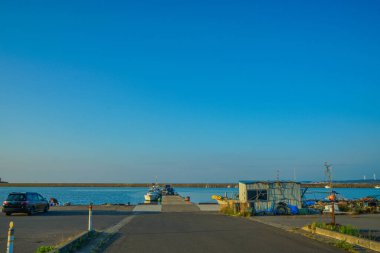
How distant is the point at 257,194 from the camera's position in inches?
1131

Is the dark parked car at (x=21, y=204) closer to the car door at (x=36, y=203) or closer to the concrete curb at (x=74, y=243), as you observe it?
the car door at (x=36, y=203)

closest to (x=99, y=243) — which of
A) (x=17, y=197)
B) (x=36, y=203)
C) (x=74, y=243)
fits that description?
(x=74, y=243)

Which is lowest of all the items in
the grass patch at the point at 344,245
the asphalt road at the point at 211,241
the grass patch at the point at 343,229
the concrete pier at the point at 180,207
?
the concrete pier at the point at 180,207

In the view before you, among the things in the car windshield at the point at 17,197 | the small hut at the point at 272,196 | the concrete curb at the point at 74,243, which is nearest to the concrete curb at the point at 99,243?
the concrete curb at the point at 74,243

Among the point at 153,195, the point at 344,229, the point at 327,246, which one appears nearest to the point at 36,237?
the point at 327,246

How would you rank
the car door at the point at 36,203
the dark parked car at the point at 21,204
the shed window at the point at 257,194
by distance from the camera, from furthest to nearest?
1. the shed window at the point at 257,194
2. the car door at the point at 36,203
3. the dark parked car at the point at 21,204

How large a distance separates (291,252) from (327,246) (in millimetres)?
1726

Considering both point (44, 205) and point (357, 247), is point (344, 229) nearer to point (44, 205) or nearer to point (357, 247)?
point (357, 247)

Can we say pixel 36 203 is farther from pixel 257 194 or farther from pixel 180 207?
pixel 257 194

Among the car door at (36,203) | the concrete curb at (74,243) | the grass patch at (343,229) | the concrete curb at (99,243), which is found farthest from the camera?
the car door at (36,203)

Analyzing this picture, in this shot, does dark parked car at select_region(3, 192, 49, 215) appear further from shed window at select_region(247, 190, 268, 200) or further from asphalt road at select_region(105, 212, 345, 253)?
shed window at select_region(247, 190, 268, 200)

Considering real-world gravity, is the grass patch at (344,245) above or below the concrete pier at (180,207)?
above

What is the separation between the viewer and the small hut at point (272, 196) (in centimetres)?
2800

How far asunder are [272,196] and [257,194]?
3.39 ft
